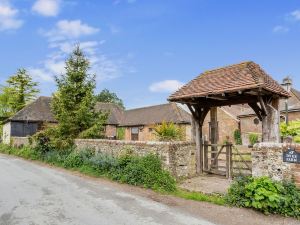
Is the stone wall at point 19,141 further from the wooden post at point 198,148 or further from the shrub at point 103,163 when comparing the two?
the wooden post at point 198,148

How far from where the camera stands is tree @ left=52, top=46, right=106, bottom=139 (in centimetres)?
1997

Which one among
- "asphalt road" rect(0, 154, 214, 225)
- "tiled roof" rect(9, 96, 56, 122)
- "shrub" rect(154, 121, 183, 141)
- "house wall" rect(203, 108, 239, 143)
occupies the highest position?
"tiled roof" rect(9, 96, 56, 122)

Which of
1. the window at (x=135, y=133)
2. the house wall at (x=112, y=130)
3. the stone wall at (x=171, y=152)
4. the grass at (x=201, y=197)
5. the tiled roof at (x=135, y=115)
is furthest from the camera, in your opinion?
the house wall at (x=112, y=130)

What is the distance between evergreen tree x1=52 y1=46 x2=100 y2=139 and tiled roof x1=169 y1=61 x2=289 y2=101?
29.1ft

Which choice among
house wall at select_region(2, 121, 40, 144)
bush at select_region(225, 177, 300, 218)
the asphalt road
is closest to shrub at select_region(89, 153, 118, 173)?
the asphalt road

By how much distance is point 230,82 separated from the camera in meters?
12.1

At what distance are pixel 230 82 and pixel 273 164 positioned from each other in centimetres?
427

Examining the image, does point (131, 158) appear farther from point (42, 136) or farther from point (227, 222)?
point (42, 136)

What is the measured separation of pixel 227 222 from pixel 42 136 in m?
17.9

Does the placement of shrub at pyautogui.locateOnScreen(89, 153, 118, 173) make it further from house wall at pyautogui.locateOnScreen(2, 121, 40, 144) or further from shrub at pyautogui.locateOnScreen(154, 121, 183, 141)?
house wall at pyautogui.locateOnScreen(2, 121, 40, 144)

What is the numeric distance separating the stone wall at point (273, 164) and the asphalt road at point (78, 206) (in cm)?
295

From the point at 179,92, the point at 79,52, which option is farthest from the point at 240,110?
the point at 179,92

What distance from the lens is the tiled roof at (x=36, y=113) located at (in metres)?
36.2

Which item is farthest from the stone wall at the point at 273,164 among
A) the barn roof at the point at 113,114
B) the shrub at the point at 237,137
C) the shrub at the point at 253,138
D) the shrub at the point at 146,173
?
the barn roof at the point at 113,114
